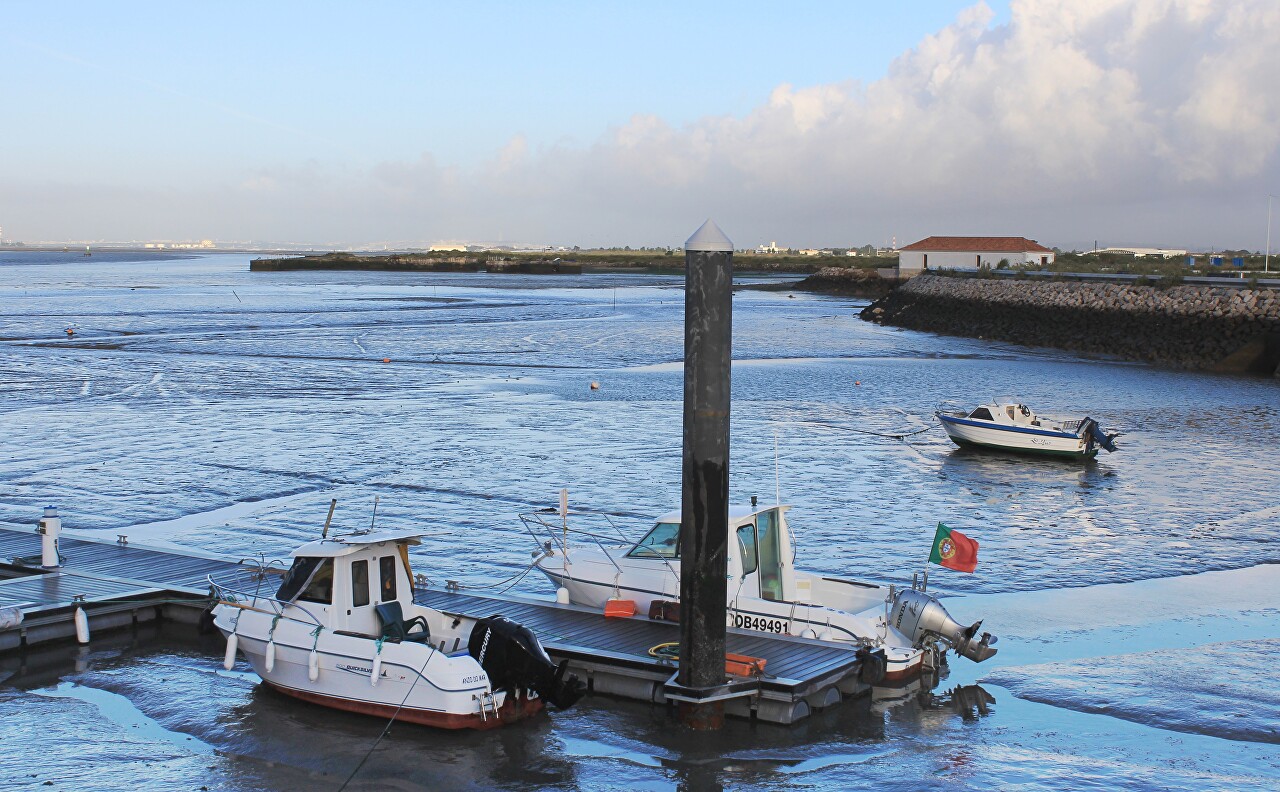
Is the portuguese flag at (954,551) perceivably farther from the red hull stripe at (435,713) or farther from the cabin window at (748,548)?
the red hull stripe at (435,713)

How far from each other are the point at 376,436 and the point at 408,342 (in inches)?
1268

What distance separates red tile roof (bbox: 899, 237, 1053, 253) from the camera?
117375 mm

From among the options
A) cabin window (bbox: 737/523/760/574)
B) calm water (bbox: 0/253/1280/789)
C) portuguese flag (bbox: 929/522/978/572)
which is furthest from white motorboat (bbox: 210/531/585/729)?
portuguese flag (bbox: 929/522/978/572)

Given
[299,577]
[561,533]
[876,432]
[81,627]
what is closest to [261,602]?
[299,577]

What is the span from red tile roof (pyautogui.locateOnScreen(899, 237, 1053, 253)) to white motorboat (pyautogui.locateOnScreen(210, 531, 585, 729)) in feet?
363

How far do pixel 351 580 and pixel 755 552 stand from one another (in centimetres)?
477

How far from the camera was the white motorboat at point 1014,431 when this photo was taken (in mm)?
29531

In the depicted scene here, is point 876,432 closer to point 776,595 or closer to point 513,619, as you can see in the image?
point 776,595

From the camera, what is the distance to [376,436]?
31.0 m

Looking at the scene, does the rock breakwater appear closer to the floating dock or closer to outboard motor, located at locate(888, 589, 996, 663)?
outboard motor, located at locate(888, 589, 996, 663)

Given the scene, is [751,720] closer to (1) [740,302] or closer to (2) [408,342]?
(2) [408,342]

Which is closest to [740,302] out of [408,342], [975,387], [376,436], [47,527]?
[408,342]

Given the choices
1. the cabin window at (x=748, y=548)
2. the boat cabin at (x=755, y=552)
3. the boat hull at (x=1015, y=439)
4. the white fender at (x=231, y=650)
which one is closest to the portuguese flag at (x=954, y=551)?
the boat cabin at (x=755, y=552)

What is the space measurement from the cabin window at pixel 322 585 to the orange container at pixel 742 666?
4212 millimetres
